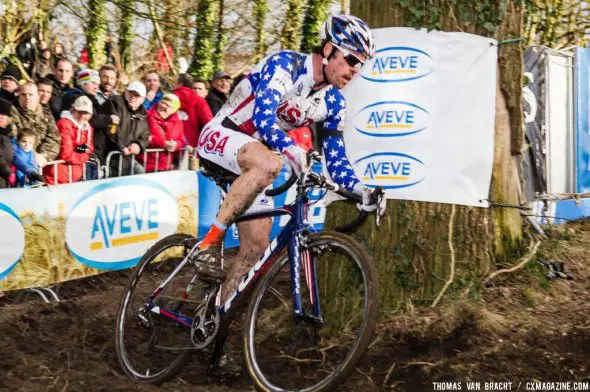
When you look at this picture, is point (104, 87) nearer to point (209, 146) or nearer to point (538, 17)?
point (209, 146)

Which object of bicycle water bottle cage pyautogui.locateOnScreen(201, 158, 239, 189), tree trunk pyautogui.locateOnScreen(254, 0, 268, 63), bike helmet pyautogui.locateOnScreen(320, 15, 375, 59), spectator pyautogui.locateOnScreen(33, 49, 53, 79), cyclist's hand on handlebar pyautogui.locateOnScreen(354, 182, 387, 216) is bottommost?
cyclist's hand on handlebar pyautogui.locateOnScreen(354, 182, 387, 216)

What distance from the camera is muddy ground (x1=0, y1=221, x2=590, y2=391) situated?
14.6 feet

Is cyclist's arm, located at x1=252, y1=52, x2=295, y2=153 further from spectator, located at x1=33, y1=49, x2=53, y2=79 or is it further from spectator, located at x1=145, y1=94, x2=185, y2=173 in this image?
spectator, located at x1=33, y1=49, x2=53, y2=79

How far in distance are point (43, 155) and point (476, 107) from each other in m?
5.05

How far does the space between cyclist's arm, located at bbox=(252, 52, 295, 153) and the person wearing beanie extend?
5093 millimetres

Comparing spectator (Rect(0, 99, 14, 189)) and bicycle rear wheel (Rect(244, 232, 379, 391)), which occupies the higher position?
spectator (Rect(0, 99, 14, 189))

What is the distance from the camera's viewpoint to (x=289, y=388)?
15.0 feet

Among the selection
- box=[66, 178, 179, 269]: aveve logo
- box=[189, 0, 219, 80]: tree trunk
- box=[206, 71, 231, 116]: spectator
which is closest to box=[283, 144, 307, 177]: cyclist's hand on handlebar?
box=[66, 178, 179, 269]: aveve logo

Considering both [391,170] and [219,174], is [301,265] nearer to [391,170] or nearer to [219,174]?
[219,174]

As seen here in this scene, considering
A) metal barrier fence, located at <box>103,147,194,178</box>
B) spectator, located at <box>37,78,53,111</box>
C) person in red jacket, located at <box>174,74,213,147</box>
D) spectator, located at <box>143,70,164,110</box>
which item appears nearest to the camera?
spectator, located at <box>37,78,53,111</box>

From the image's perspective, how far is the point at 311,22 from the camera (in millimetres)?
19922

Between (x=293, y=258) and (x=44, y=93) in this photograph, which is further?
(x=44, y=93)

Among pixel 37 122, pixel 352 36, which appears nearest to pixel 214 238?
pixel 352 36

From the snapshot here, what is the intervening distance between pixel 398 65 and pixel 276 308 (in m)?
2.01
